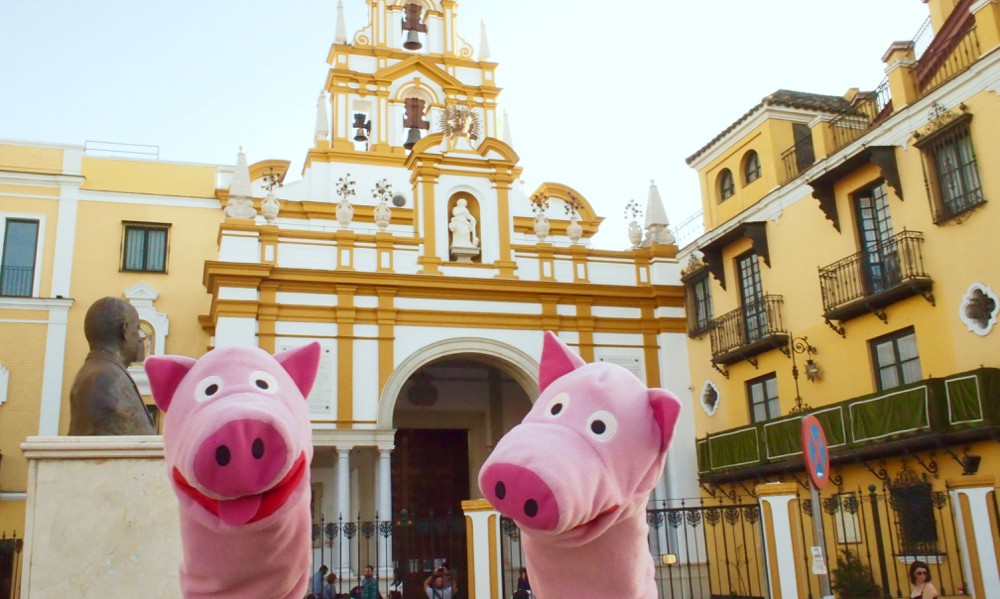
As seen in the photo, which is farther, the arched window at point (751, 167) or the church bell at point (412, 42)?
the church bell at point (412, 42)

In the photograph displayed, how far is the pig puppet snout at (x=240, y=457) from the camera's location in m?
4.12

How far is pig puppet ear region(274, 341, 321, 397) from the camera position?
17.0ft

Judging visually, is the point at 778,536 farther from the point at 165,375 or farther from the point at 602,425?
the point at 165,375

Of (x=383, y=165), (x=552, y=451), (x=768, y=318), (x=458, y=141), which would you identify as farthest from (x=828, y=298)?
(x=552, y=451)

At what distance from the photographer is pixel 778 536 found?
1212 cm

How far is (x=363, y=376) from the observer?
19.1 metres

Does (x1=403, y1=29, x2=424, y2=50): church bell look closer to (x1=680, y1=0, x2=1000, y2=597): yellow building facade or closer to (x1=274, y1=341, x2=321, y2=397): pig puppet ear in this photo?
(x1=680, y1=0, x2=1000, y2=597): yellow building facade

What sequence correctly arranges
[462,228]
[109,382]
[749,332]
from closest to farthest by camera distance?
[109,382] → [749,332] → [462,228]

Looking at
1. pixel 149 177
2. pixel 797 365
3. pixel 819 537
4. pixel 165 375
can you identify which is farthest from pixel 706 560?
pixel 165 375

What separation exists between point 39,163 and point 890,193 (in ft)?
58.7

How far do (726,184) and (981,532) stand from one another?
11167mm

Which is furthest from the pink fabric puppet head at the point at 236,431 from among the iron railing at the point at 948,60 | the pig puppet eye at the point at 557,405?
the iron railing at the point at 948,60

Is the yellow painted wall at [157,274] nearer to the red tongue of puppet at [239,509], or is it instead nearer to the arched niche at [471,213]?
the arched niche at [471,213]

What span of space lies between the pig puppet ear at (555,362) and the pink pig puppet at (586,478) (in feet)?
0.39
